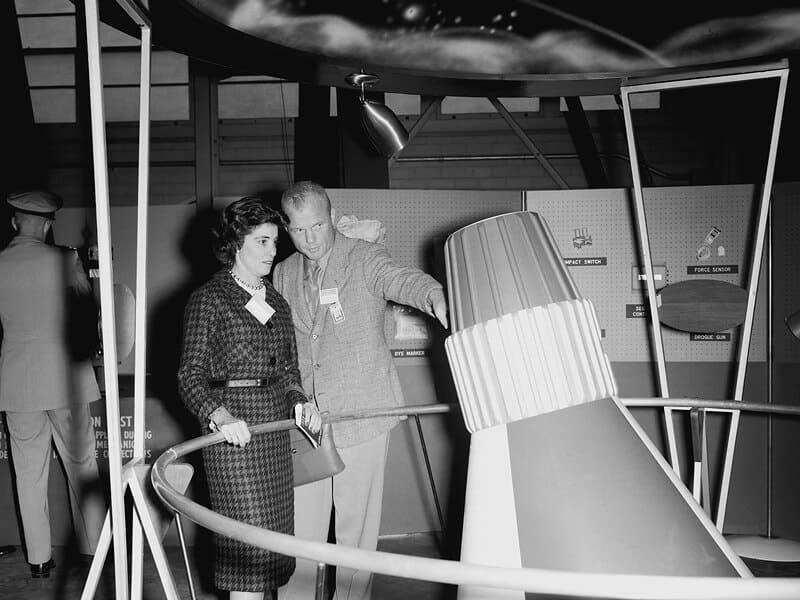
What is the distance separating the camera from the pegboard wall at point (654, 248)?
4305mm

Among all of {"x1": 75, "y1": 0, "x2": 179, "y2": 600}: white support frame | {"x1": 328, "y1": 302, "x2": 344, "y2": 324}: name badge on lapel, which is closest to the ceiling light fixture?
{"x1": 328, "y1": 302, "x2": 344, "y2": 324}: name badge on lapel

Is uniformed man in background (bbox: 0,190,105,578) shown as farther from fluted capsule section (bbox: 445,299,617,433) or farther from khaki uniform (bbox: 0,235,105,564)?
fluted capsule section (bbox: 445,299,617,433)

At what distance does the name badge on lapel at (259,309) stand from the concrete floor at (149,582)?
1.65 m

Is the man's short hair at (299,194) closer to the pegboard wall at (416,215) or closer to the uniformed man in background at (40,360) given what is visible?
the pegboard wall at (416,215)

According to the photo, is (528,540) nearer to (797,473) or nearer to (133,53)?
(797,473)

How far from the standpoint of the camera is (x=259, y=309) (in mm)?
2418

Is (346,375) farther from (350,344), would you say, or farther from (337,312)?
(337,312)

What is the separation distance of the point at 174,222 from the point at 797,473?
3.90 meters

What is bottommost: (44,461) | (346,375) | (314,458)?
(44,461)

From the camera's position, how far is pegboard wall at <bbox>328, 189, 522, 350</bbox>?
435 cm

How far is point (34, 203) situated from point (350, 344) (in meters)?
2.11

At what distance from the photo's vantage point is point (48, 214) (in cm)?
382

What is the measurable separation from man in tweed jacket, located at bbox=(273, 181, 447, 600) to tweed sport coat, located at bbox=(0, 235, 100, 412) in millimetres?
1703

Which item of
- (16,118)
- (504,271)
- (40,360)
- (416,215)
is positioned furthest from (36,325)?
(504,271)
